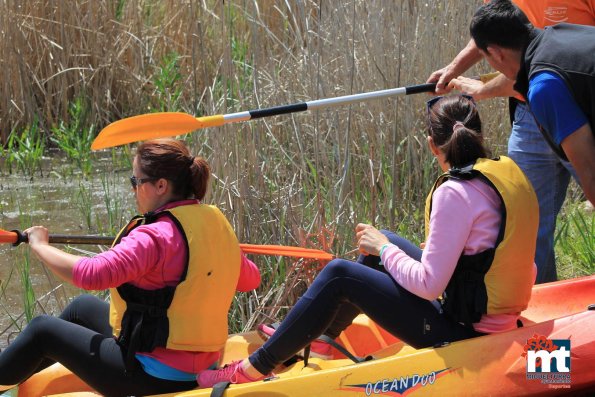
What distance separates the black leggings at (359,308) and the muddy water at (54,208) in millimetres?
1859

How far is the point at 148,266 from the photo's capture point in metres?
3.01

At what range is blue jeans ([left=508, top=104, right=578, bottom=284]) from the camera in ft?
12.8

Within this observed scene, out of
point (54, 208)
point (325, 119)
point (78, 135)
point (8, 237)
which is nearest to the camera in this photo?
point (8, 237)

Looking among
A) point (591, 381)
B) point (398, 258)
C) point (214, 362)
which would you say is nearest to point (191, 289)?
point (214, 362)

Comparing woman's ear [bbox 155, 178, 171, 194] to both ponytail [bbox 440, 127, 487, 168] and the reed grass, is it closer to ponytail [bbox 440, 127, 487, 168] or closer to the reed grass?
ponytail [bbox 440, 127, 487, 168]

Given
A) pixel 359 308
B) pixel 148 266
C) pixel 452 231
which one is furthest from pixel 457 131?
pixel 148 266

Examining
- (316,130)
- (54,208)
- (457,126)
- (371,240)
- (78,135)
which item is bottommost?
(54,208)

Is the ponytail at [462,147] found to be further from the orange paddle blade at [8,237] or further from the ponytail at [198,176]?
the orange paddle blade at [8,237]

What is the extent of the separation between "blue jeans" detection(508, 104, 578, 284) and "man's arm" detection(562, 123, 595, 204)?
31.6 inches

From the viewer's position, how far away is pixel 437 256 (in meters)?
3.03

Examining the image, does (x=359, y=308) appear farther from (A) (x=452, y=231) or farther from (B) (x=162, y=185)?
(B) (x=162, y=185)

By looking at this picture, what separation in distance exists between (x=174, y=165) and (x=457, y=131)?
2.85 ft
